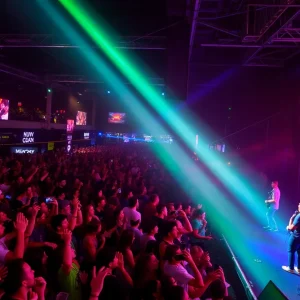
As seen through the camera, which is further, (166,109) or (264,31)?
(166,109)

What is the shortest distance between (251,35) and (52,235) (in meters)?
5.26

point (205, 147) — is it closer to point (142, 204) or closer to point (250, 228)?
point (250, 228)

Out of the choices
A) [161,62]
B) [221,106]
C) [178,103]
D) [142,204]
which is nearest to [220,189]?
[221,106]

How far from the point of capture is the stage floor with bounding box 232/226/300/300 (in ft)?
16.9

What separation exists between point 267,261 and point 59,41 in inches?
275

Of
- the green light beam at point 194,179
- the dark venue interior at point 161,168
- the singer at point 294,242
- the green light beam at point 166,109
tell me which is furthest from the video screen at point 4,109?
the singer at point 294,242

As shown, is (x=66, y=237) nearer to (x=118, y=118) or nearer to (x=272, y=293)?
(x=272, y=293)

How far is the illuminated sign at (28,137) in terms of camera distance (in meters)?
13.6

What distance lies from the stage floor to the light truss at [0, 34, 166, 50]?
16.8ft

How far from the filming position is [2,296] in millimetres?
2148

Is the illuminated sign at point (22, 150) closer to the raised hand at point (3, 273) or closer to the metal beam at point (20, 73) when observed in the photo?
the metal beam at point (20, 73)

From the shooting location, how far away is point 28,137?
1395 cm

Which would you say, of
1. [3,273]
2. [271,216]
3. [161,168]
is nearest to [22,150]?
[161,168]

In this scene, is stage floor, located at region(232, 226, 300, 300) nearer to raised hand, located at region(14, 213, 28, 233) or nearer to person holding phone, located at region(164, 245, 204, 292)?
person holding phone, located at region(164, 245, 204, 292)
